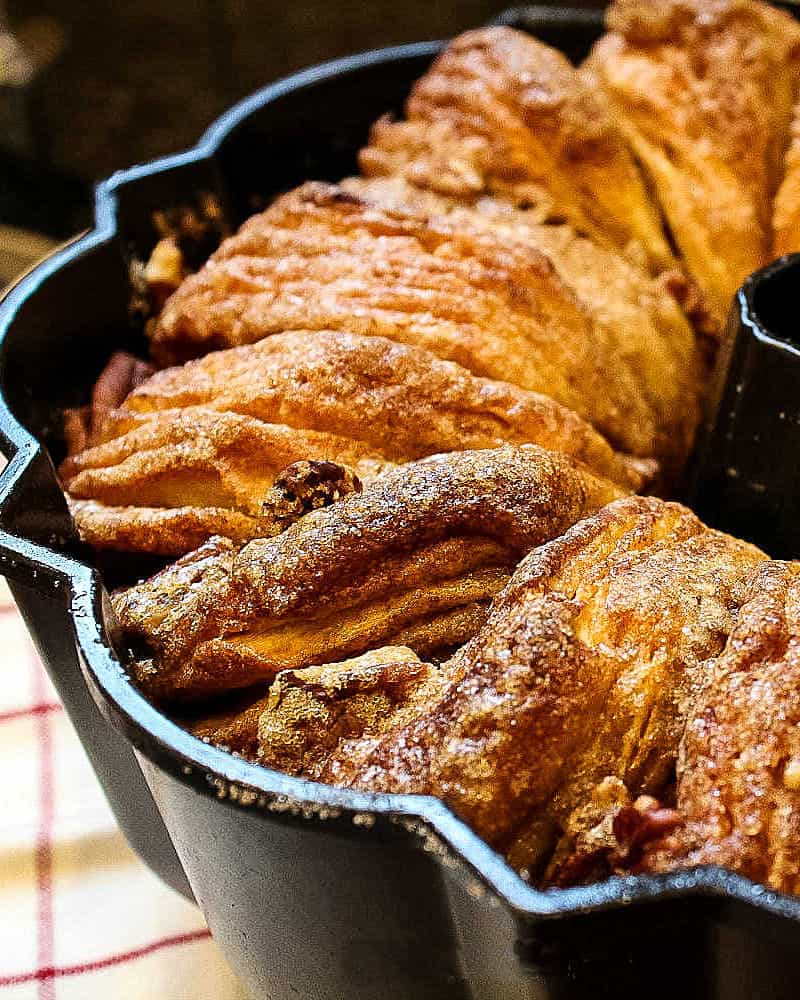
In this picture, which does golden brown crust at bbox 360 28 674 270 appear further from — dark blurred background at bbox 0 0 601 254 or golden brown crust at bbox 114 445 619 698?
dark blurred background at bbox 0 0 601 254

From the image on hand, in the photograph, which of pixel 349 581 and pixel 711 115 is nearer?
pixel 349 581

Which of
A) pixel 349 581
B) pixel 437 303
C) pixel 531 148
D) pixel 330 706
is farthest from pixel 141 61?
pixel 330 706

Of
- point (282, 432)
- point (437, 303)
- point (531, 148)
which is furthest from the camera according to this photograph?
point (531, 148)

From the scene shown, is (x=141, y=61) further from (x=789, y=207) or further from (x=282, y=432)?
(x=282, y=432)

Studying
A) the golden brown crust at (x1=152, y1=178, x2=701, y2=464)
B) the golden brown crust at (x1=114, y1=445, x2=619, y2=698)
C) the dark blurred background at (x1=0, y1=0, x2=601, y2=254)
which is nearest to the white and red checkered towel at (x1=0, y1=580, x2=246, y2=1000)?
the golden brown crust at (x1=114, y1=445, x2=619, y2=698)

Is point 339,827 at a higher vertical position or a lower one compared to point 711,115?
lower

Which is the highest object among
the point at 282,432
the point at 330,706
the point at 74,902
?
the point at 282,432
